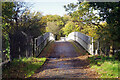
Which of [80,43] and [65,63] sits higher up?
[80,43]

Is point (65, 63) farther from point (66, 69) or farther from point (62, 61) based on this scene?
point (66, 69)

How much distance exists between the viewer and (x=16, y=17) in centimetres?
1459

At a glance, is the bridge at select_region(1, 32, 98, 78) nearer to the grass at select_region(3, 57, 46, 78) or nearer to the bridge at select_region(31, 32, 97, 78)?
the bridge at select_region(31, 32, 97, 78)

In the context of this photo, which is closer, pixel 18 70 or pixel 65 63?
pixel 18 70

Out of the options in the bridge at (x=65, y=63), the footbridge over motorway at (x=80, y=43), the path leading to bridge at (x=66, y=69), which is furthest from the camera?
the footbridge over motorway at (x=80, y=43)

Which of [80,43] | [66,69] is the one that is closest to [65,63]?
[66,69]

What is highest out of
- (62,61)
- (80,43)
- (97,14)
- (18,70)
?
(97,14)

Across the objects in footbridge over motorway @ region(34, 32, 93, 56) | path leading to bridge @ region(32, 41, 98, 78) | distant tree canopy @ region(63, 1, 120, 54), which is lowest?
path leading to bridge @ region(32, 41, 98, 78)

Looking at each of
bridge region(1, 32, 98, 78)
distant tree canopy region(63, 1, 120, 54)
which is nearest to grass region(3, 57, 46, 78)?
bridge region(1, 32, 98, 78)

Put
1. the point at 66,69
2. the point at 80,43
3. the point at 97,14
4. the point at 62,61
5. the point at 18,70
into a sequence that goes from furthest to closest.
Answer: the point at 80,43, the point at 62,61, the point at 97,14, the point at 66,69, the point at 18,70

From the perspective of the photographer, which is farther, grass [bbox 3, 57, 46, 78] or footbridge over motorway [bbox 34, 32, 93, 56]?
footbridge over motorway [bbox 34, 32, 93, 56]

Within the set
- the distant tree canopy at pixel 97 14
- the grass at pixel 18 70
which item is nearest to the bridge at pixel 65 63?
the grass at pixel 18 70

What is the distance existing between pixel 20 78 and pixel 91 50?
8845 mm

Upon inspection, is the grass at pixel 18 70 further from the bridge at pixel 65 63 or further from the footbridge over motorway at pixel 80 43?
the footbridge over motorway at pixel 80 43
